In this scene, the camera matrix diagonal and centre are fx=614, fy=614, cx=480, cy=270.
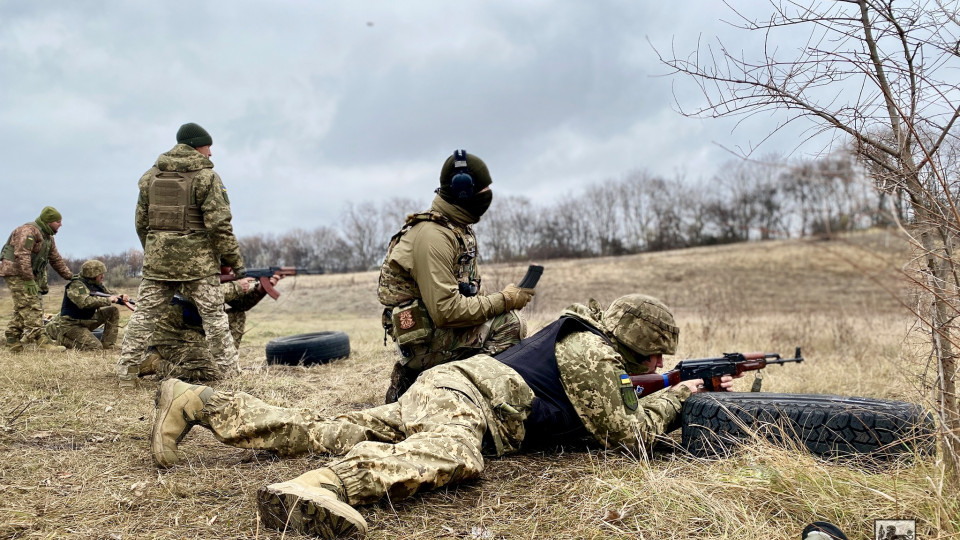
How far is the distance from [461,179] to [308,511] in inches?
101

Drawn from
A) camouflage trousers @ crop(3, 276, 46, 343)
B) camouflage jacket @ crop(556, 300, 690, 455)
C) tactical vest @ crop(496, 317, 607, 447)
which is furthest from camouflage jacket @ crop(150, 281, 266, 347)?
camouflage jacket @ crop(556, 300, 690, 455)

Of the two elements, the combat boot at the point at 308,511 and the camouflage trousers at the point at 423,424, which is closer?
the combat boot at the point at 308,511

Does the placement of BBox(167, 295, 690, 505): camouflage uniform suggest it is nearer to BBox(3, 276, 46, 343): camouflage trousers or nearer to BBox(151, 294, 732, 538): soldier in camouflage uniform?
BBox(151, 294, 732, 538): soldier in camouflage uniform

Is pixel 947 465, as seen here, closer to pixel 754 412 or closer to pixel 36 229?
pixel 754 412

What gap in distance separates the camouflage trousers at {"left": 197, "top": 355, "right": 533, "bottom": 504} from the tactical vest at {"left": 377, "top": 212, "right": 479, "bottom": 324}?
888 mm

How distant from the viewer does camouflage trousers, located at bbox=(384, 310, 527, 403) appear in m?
4.33

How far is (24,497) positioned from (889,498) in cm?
380

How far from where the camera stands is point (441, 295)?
4.01 m

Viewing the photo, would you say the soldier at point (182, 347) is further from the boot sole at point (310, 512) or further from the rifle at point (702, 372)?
the rifle at point (702, 372)

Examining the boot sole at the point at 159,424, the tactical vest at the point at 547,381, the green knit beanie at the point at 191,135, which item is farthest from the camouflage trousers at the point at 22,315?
the tactical vest at the point at 547,381

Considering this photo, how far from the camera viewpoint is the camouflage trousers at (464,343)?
4.33m

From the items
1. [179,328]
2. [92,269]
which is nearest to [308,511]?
[179,328]

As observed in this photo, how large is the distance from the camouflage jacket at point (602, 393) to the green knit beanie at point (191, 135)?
4534 mm

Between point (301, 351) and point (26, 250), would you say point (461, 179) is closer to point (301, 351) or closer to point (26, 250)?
point (301, 351)
